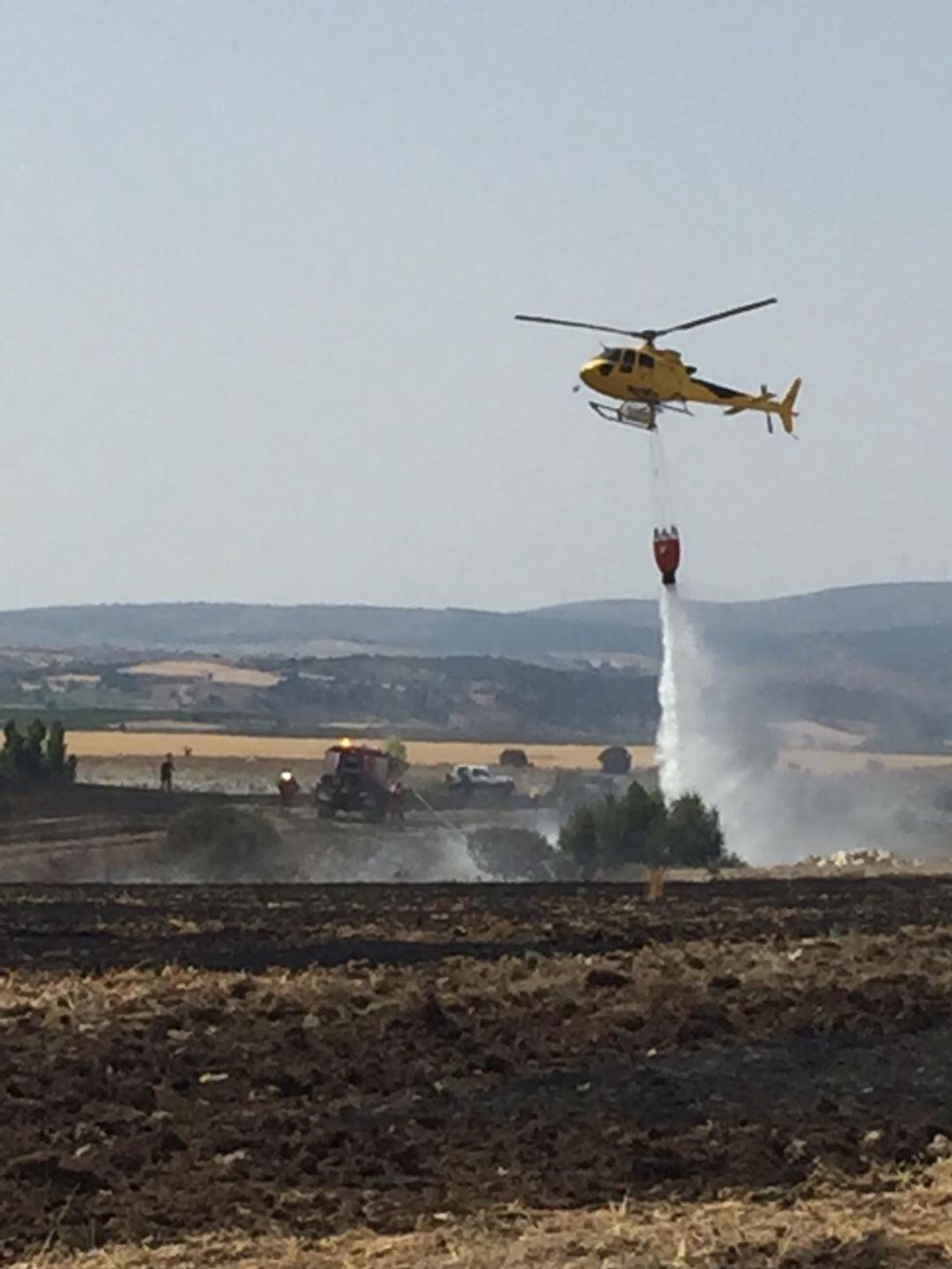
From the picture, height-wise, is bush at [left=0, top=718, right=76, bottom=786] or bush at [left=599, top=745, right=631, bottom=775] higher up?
bush at [left=0, top=718, right=76, bottom=786]

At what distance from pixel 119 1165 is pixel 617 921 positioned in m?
14.2

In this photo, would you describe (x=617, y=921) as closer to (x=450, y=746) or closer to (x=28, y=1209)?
(x=28, y=1209)

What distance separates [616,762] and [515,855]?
182 ft

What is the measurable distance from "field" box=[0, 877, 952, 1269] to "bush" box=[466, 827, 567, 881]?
3899 cm

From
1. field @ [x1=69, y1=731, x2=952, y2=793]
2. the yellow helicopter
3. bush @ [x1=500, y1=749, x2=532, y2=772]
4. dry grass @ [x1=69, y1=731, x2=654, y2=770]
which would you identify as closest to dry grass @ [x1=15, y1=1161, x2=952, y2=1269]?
the yellow helicopter

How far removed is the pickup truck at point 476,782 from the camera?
9400 centimetres

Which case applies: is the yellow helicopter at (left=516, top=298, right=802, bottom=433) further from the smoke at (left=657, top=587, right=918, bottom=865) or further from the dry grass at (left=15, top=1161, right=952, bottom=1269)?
the dry grass at (left=15, top=1161, right=952, bottom=1269)

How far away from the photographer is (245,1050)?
1903 cm

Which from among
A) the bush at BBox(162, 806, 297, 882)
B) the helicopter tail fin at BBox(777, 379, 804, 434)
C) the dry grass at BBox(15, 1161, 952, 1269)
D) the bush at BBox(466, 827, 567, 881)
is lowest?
the bush at BBox(466, 827, 567, 881)

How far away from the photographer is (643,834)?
65562 mm

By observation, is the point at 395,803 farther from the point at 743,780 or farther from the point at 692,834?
the point at 692,834

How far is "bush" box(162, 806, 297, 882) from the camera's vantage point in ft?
201

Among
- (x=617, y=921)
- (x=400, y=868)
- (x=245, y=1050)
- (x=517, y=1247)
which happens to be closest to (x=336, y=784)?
(x=400, y=868)

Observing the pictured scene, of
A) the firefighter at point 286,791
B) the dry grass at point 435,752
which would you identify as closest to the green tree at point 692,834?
the firefighter at point 286,791
